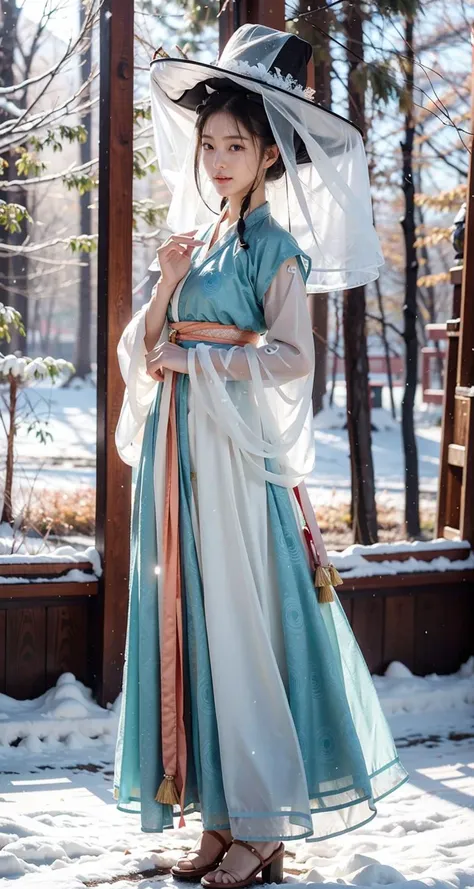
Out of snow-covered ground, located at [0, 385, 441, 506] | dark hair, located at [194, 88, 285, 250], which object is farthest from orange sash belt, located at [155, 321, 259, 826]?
A: snow-covered ground, located at [0, 385, 441, 506]

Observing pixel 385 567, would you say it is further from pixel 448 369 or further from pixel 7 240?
pixel 7 240

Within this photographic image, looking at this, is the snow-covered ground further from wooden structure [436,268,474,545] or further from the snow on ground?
the snow on ground

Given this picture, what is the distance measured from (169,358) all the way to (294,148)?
50 centimetres

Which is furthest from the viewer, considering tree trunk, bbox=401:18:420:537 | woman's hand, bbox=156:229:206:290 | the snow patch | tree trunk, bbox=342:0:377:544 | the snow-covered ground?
the snow-covered ground

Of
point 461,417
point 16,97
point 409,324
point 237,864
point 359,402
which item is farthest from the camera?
point 409,324

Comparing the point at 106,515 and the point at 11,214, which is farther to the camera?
the point at 11,214

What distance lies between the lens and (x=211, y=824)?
7.06 feet

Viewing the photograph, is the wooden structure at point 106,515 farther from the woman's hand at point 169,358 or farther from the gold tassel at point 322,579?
the gold tassel at point 322,579

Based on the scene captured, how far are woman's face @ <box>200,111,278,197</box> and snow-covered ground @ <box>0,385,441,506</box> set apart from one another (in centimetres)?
383

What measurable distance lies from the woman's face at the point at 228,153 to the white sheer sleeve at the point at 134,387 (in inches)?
12.7

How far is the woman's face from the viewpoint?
219 cm

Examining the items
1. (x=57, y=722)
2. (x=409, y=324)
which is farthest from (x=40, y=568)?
(x=409, y=324)

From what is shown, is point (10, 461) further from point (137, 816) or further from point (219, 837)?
point (219, 837)

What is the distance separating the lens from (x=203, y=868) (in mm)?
2207
